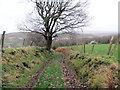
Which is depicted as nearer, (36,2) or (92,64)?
(92,64)

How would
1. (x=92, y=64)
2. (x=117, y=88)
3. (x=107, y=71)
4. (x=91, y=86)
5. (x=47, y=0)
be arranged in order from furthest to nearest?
(x=47, y=0)
(x=92, y=64)
(x=107, y=71)
(x=91, y=86)
(x=117, y=88)

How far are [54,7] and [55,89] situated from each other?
2259cm

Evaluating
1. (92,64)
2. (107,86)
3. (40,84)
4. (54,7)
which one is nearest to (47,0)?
(54,7)

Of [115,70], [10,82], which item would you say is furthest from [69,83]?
[10,82]

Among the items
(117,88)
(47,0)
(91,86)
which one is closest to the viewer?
(117,88)

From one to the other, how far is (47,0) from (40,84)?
22.3 m

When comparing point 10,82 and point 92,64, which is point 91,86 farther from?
point 10,82

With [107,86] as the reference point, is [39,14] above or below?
above

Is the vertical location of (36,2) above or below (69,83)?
above

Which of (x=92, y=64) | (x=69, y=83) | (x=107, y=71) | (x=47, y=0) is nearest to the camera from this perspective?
(x=107, y=71)

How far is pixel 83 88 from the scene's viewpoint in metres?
7.90

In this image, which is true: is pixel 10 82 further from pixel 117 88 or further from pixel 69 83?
pixel 117 88

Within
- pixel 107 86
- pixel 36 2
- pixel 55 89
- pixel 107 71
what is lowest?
pixel 55 89

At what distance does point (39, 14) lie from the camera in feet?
92.8
